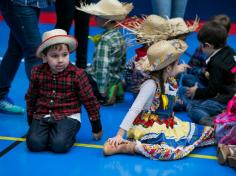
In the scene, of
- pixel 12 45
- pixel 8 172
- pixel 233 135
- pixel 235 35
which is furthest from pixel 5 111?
pixel 235 35

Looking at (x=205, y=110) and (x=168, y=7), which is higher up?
(x=168, y=7)

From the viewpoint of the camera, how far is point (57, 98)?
285 cm

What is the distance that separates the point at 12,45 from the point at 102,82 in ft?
2.56

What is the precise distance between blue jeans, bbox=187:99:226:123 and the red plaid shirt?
0.81 meters

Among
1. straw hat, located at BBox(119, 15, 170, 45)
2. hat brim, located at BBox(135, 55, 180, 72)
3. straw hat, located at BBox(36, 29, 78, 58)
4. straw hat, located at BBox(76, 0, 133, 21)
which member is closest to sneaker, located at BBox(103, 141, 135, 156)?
hat brim, located at BBox(135, 55, 180, 72)

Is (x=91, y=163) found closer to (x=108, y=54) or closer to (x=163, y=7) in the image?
(x=108, y=54)

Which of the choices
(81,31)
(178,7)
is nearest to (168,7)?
(178,7)

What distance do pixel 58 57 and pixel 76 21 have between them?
1459mm

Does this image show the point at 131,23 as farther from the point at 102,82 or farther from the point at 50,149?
the point at 50,149

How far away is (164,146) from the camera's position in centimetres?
271

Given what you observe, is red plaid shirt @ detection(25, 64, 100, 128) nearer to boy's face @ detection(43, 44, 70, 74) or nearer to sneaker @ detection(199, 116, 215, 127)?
boy's face @ detection(43, 44, 70, 74)

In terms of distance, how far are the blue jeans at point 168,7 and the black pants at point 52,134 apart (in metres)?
1.65

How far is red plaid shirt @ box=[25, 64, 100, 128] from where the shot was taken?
2.83 m

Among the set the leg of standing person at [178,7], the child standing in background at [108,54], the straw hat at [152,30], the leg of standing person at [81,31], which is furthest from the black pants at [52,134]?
the leg of standing person at [178,7]
